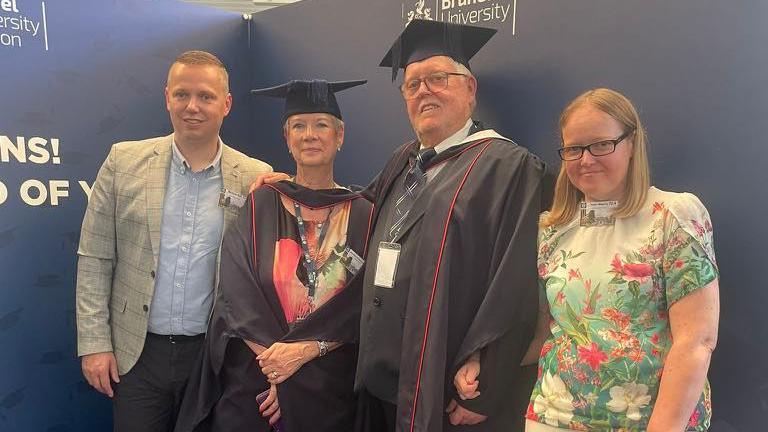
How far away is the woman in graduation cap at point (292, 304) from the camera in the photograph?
2.01 m

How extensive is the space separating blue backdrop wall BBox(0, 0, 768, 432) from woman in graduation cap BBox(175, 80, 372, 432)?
0.62m

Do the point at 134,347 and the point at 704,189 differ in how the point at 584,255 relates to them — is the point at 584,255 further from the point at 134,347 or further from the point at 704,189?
the point at 134,347

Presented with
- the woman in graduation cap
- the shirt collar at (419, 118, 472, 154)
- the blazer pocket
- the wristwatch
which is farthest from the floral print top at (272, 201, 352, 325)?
the blazer pocket

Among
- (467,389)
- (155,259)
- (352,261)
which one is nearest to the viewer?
(467,389)

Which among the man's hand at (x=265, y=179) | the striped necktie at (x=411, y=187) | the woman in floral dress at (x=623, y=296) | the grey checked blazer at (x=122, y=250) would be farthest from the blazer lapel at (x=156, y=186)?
the woman in floral dress at (x=623, y=296)

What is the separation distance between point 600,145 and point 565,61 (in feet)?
2.17

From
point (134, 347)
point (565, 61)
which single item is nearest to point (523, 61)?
point (565, 61)

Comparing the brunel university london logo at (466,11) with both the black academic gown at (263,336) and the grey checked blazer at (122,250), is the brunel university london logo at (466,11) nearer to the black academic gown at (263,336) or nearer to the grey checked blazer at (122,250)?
the black academic gown at (263,336)

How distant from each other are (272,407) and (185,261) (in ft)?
2.23

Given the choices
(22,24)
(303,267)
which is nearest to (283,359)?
(303,267)

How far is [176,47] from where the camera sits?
301 centimetres

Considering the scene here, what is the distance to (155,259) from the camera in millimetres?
2201

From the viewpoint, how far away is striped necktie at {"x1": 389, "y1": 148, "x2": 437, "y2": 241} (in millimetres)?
1875

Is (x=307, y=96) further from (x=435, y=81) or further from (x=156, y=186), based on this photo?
(x=156, y=186)
